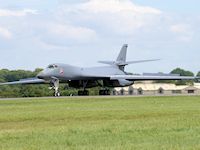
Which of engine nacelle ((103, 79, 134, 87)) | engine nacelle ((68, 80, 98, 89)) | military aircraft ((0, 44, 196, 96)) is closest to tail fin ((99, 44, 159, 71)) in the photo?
military aircraft ((0, 44, 196, 96))

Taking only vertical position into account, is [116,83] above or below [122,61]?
below

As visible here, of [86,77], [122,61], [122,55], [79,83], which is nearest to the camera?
[86,77]

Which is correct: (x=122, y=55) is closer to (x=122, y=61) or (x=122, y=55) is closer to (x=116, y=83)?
(x=122, y=61)

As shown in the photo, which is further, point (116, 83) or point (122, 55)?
point (122, 55)

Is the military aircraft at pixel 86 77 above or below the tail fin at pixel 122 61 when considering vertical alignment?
below

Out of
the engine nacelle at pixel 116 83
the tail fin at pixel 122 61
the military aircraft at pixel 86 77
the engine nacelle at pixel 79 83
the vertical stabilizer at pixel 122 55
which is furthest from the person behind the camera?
the vertical stabilizer at pixel 122 55

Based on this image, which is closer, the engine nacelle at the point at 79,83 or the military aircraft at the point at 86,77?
the military aircraft at the point at 86,77

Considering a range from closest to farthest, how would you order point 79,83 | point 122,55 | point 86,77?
point 86,77, point 79,83, point 122,55

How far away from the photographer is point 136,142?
14078 millimetres

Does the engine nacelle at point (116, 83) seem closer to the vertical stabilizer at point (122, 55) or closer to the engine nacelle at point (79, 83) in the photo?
the engine nacelle at point (79, 83)

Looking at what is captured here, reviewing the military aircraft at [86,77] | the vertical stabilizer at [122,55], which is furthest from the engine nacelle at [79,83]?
the vertical stabilizer at [122,55]

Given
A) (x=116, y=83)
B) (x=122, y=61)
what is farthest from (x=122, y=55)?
(x=116, y=83)

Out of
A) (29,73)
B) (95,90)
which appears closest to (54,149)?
(95,90)

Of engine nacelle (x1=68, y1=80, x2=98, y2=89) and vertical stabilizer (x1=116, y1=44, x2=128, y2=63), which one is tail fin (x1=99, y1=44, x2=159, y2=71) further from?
engine nacelle (x1=68, y1=80, x2=98, y2=89)
